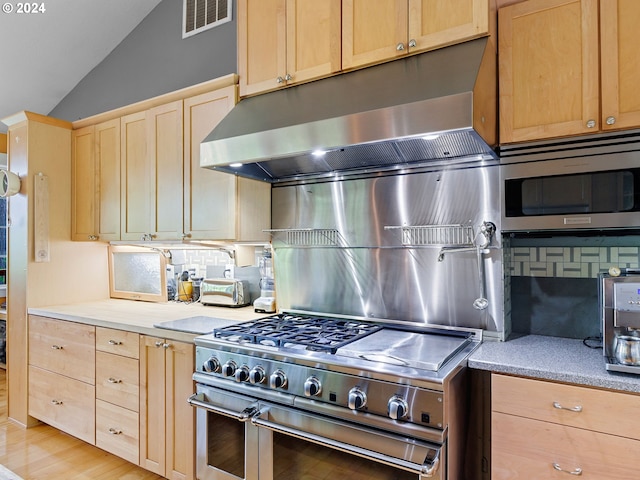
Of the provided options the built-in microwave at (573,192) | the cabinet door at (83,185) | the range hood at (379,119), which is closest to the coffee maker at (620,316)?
the built-in microwave at (573,192)

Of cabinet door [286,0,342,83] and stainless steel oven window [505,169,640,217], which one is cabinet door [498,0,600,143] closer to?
stainless steel oven window [505,169,640,217]

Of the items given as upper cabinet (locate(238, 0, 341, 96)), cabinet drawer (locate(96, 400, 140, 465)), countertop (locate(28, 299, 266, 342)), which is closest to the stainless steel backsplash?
countertop (locate(28, 299, 266, 342))

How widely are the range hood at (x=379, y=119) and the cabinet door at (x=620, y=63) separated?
38 centimetres

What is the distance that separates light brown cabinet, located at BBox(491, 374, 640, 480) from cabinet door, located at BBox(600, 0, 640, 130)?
3.16 feet

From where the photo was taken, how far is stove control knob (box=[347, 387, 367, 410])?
1478 mm

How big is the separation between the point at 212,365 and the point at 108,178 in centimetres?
178

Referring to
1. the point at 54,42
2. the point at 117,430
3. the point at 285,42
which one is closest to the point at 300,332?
the point at 117,430

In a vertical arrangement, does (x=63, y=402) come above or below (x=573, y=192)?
below

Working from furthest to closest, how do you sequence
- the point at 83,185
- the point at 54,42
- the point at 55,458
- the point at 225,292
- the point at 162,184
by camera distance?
1. the point at 54,42
2. the point at 83,185
3. the point at 225,292
4. the point at 162,184
5. the point at 55,458

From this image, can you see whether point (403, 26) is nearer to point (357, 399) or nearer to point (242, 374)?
point (357, 399)

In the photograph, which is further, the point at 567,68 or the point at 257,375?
the point at 257,375

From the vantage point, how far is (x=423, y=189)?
6.62 feet

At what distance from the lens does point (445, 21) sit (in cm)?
166

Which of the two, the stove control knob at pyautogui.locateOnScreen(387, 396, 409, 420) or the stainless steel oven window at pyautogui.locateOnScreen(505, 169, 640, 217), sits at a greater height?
the stainless steel oven window at pyautogui.locateOnScreen(505, 169, 640, 217)
